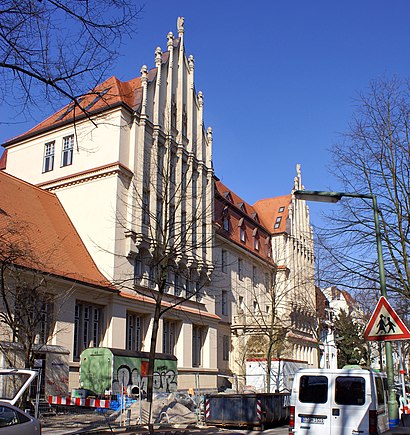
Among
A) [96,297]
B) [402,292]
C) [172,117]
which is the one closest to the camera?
[402,292]

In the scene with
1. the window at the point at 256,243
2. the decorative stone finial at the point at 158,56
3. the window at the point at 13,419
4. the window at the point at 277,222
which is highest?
the decorative stone finial at the point at 158,56

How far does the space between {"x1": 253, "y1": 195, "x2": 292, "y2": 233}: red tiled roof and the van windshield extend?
47573 mm

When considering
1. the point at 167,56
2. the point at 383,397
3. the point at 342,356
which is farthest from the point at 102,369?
the point at 342,356

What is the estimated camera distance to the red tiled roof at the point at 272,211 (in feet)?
201

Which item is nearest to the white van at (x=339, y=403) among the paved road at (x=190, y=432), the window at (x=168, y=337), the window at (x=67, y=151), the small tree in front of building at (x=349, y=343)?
the paved road at (x=190, y=432)

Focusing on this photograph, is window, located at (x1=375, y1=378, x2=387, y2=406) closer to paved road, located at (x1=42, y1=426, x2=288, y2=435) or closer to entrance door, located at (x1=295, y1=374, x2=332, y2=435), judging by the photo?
entrance door, located at (x1=295, y1=374, x2=332, y2=435)

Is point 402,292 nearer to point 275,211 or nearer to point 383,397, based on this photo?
point 383,397

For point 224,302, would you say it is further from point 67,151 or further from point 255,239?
point 67,151

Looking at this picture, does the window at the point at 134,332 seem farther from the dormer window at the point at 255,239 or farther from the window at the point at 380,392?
the dormer window at the point at 255,239

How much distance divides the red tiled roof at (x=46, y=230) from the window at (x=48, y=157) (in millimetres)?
2258

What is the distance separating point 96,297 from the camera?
2845 centimetres

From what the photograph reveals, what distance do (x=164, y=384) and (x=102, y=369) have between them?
5203 millimetres

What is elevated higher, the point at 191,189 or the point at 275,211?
the point at 275,211

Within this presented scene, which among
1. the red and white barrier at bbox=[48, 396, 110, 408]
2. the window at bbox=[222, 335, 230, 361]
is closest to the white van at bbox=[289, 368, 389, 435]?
the red and white barrier at bbox=[48, 396, 110, 408]
